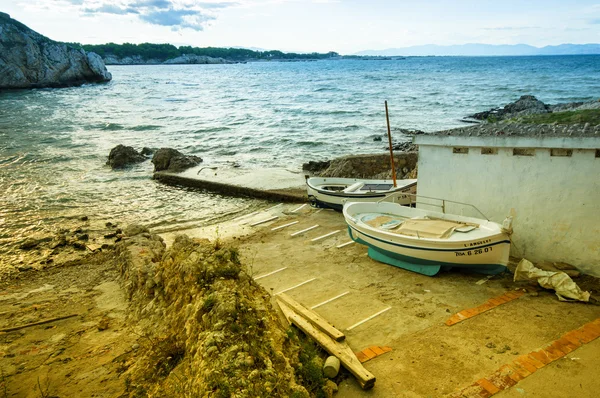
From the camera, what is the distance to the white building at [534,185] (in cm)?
913

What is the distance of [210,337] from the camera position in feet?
16.5

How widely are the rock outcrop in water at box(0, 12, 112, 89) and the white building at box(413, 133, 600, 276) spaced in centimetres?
8671

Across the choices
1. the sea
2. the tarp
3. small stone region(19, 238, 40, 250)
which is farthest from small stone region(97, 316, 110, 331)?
the sea

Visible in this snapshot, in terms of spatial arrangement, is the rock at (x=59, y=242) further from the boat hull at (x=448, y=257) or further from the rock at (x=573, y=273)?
the rock at (x=573, y=273)

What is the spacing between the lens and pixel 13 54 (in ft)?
249

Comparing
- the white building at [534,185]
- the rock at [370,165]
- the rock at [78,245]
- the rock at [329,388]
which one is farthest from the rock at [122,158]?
the rock at [329,388]

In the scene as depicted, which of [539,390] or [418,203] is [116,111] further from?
[539,390]

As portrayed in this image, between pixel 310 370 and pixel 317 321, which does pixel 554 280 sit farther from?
pixel 310 370

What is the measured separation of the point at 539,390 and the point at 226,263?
16.0 feet

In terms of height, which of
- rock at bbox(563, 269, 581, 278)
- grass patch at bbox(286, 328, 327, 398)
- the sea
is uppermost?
grass patch at bbox(286, 328, 327, 398)

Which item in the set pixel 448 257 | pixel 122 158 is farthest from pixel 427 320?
pixel 122 158

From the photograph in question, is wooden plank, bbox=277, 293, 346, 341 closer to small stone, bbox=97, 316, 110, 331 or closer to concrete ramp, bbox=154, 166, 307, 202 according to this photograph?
small stone, bbox=97, 316, 110, 331

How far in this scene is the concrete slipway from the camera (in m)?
6.00

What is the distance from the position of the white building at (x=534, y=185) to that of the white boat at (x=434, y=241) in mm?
838
